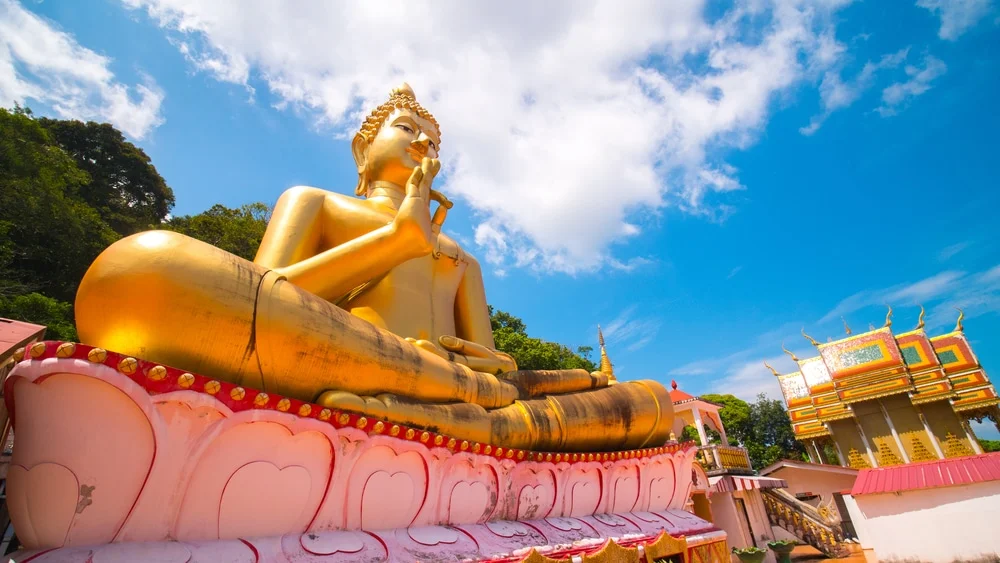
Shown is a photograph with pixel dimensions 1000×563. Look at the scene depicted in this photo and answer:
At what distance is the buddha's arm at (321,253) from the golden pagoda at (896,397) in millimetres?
20888

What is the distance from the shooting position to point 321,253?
3.37 m

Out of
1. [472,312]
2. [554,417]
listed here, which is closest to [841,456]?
[472,312]

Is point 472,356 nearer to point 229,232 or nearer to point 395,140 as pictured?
point 395,140

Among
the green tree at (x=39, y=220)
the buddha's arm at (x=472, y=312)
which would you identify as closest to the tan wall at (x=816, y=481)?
the buddha's arm at (x=472, y=312)

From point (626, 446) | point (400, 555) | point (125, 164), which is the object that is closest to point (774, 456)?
point (626, 446)

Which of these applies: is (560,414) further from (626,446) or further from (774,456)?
(774,456)

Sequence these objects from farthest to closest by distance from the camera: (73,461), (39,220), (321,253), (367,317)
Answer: (39,220), (367,317), (321,253), (73,461)

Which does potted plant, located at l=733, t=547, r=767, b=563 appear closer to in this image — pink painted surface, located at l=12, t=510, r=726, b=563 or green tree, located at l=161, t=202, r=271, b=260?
pink painted surface, located at l=12, t=510, r=726, b=563

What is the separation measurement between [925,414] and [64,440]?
23.4 m

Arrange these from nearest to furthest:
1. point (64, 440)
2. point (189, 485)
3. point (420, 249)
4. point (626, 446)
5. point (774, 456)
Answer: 1. point (64, 440)
2. point (189, 485)
3. point (420, 249)
4. point (626, 446)
5. point (774, 456)

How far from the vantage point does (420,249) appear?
349cm

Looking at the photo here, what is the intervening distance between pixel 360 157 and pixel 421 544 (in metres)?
4.39

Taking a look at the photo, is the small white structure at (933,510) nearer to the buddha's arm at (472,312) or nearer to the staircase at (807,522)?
the staircase at (807,522)

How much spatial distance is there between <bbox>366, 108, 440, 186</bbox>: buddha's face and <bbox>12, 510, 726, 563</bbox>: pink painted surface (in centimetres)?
338
